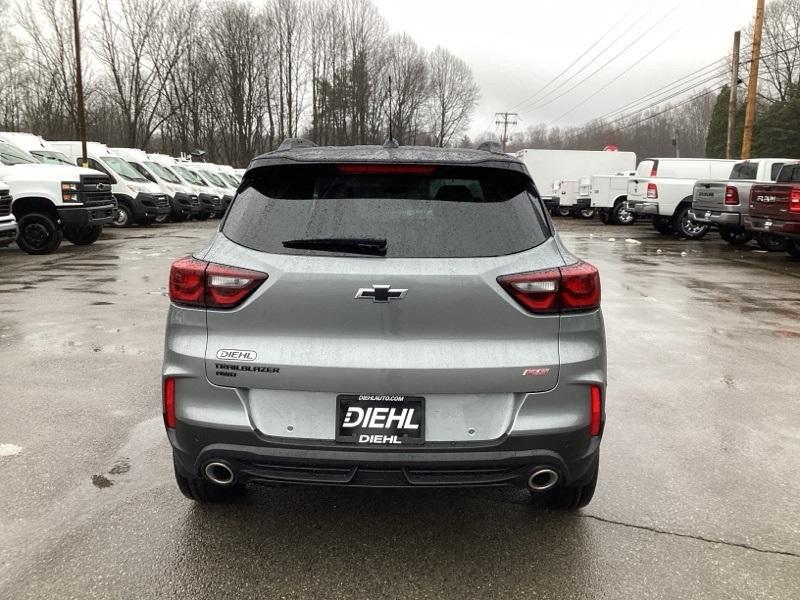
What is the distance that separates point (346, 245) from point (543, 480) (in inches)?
48.1

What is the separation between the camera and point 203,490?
3197 millimetres

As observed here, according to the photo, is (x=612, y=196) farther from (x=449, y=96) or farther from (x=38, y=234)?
(x=449, y=96)

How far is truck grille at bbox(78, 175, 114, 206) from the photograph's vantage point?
14469 mm

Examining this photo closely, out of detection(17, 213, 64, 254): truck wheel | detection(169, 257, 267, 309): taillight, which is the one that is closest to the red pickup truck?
detection(169, 257, 267, 309): taillight

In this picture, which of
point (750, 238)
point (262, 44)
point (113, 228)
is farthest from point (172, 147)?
point (750, 238)

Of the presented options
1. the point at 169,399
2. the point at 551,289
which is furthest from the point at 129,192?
the point at 551,289

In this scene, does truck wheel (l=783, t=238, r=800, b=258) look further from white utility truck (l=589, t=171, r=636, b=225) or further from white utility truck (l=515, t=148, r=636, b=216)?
white utility truck (l=515, t=148, r=636, b=216)

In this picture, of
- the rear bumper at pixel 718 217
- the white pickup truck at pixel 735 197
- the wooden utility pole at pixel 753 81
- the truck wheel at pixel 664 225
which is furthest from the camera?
the wooden utility pole at pixel 753 81

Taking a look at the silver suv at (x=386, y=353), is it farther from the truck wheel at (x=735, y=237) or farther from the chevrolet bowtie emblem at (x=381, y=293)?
the truck wheel at (x=735, y=237)

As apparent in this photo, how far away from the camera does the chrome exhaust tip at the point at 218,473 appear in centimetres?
269

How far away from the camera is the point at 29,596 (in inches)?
101

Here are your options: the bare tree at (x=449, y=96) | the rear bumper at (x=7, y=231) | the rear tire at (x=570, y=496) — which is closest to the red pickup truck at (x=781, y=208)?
the rear tire at (x=570, y=496)

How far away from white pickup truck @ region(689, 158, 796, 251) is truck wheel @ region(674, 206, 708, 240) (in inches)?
58.1

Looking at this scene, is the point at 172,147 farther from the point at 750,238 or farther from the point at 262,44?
the point at 750,238
